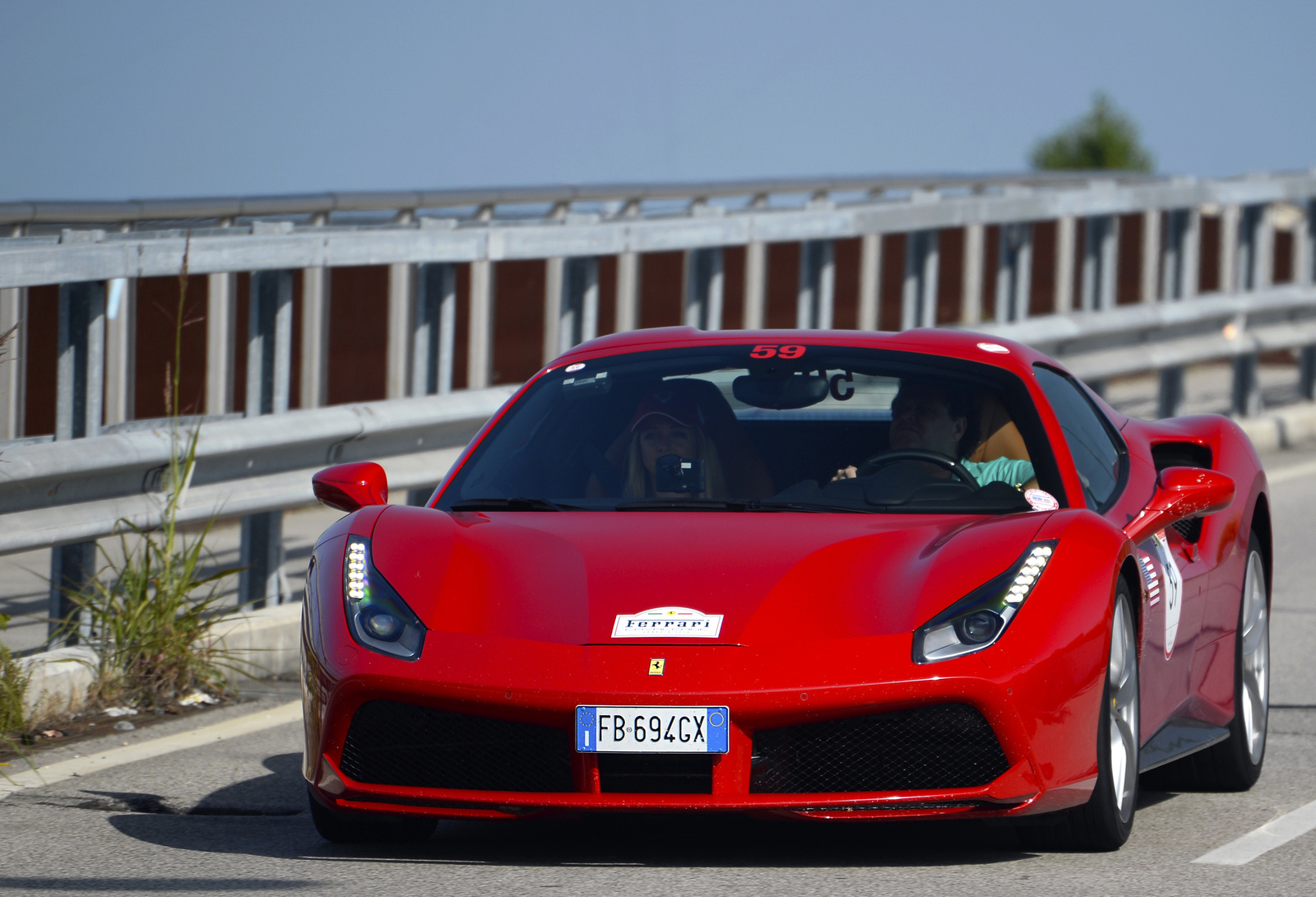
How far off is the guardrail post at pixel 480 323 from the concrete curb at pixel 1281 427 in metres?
6.95

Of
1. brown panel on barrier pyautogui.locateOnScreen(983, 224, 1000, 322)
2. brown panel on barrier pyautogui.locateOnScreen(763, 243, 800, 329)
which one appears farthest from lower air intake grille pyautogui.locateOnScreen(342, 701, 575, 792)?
brown panel on barrier pyautogui.locateOnScreen(983, 224, 1000, 322)

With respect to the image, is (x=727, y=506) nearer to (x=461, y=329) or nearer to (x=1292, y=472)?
(x=1292, y=472)

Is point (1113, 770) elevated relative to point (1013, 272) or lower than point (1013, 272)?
lower

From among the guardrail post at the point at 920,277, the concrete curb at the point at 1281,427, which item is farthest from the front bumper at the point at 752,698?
the concrete curb at the point at 1281,427

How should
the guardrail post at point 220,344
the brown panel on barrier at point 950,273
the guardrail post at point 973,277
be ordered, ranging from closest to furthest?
the guardrail post at point 220,344 < the guardrail post at point 973,277 < the brown panel on barrier at point 950,273

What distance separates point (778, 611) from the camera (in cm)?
503

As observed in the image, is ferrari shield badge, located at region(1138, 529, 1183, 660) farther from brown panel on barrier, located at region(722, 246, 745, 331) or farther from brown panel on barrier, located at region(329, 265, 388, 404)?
brown panel on barrier, located at region(722, 246, 745, 331)

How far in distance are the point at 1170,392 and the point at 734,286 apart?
1115 centimetres

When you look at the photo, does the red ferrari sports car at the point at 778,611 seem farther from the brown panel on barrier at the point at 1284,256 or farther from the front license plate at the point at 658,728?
the brown panel on barrier at the point at 1284,256

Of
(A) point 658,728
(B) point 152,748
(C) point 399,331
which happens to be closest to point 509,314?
(C) point 399,331

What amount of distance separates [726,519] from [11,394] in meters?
2.97

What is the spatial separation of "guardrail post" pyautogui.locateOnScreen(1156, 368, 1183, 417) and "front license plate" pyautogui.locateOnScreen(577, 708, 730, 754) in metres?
10.8

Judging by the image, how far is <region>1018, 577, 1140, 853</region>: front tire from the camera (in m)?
5.19

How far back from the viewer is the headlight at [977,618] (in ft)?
16.2
